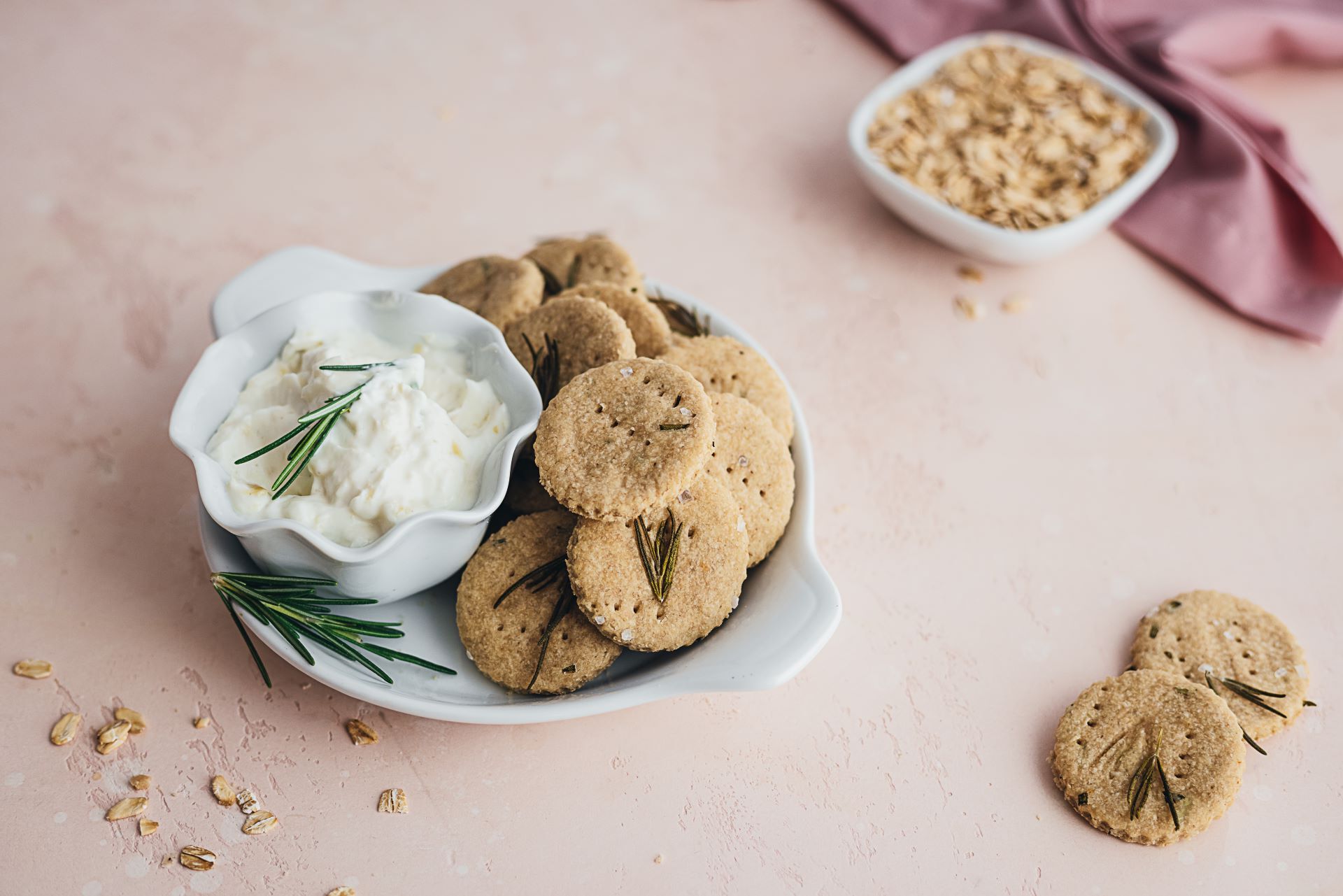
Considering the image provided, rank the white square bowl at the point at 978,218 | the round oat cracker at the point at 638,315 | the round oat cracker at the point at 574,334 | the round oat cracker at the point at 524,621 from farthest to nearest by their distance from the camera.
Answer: the white square bowl at the point at 978,218, the round oat cracker at the point at 638,315, the round oat cracker at the point at 574,334, the round oat cracker at the point at 524,621

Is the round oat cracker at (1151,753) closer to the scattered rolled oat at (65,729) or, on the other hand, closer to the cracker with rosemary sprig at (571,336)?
the cracker with rosemary sprig at (571,336)

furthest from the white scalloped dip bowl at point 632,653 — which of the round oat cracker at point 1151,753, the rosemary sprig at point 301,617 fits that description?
the round oat cracker at point 1151,753

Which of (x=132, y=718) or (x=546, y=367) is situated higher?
(x=546, y=367)

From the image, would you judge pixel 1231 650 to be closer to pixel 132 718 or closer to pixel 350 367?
pixel 350 367

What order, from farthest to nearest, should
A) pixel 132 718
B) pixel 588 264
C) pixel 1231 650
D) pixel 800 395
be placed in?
pixel 800 395 → pixel 588 264 → pixel 1231 650 → pixel 132 718

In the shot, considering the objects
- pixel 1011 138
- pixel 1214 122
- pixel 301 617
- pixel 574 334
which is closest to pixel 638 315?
pixel 574 334

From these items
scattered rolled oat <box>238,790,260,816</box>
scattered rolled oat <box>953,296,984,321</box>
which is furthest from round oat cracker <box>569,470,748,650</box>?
scattered rolled oat <box>953,296,984,321</box>

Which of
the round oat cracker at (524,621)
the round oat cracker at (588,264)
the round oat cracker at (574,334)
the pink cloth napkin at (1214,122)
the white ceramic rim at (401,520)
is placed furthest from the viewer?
the pink cloth napkin at (1214,122)

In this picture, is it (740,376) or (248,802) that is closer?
(248,802)

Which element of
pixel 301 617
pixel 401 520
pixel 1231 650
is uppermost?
pixel 401 520
